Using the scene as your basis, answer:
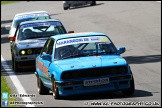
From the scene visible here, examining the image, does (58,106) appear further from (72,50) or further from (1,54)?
(1,54)

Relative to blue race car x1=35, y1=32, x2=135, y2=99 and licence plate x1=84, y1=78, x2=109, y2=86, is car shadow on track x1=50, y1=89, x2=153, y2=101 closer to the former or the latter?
blue race car x1=35, y1=32, x2=135, y2=99

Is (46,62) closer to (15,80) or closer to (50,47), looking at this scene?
(50,47)

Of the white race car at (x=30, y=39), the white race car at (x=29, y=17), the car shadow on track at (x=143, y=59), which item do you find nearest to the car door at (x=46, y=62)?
the white race car at (x=30, y=39)

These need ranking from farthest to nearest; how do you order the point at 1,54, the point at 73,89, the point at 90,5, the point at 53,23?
1. the point at 90,5
2. the point at 1,54
3. the point at 53,23
4. the point at 73,89

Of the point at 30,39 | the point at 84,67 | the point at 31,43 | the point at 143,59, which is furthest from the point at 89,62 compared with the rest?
the point at 143,59

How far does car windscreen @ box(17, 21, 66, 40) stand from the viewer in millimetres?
22062

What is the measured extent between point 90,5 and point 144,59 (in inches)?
1487

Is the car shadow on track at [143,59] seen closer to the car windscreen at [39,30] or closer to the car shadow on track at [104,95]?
the car windscreen at [39,30]

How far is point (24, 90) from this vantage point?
16281 millimetres

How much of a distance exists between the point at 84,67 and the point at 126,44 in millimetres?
16520

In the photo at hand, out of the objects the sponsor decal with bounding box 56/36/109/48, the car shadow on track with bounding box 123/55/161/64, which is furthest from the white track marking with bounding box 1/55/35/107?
the car shadow on track with bounding box 123/55/161/64

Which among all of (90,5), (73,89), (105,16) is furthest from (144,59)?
(90,5)

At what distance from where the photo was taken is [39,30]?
2244 cm

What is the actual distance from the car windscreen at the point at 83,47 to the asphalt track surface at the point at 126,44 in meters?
0.90
